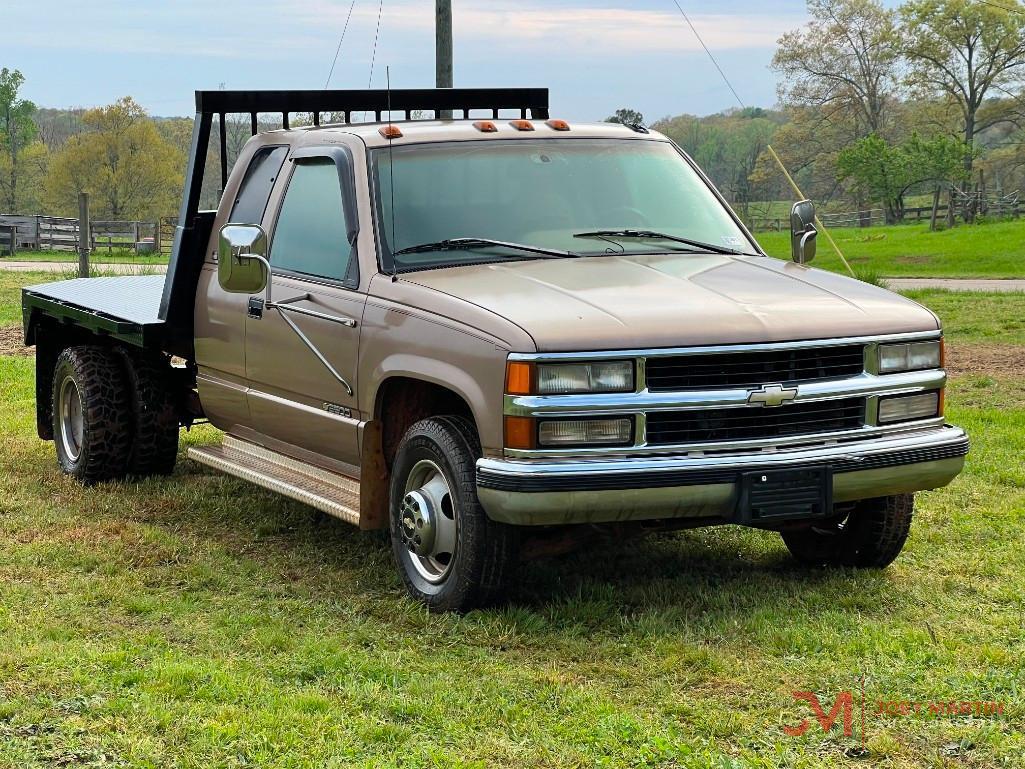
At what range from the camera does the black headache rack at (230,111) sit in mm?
7773

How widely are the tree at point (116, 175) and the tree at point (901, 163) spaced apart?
34.9 meters

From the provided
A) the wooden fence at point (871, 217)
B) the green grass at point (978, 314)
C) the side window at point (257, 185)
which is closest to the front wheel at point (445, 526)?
the side window at point (257, 185)

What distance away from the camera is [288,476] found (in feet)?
22.6

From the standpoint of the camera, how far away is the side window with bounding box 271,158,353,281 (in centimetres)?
653

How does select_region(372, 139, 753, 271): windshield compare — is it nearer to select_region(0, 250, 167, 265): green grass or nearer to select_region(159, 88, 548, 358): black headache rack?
select_region(159, 88, 548, 358): black headache rack

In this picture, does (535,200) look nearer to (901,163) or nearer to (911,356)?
(911,356)

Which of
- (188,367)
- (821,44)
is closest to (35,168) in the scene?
(821,44)

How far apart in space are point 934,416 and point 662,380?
137 cm

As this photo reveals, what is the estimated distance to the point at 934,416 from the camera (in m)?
5.95

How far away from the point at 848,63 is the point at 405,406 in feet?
199

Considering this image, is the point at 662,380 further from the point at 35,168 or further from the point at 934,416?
the point at 35,168

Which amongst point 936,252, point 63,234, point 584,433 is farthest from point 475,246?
point 63,234

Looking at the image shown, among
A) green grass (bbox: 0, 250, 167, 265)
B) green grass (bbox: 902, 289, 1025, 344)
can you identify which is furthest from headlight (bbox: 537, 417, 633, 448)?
green grass (bbox: 0, 250, 167, 265)

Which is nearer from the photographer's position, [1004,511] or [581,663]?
[581,663]
